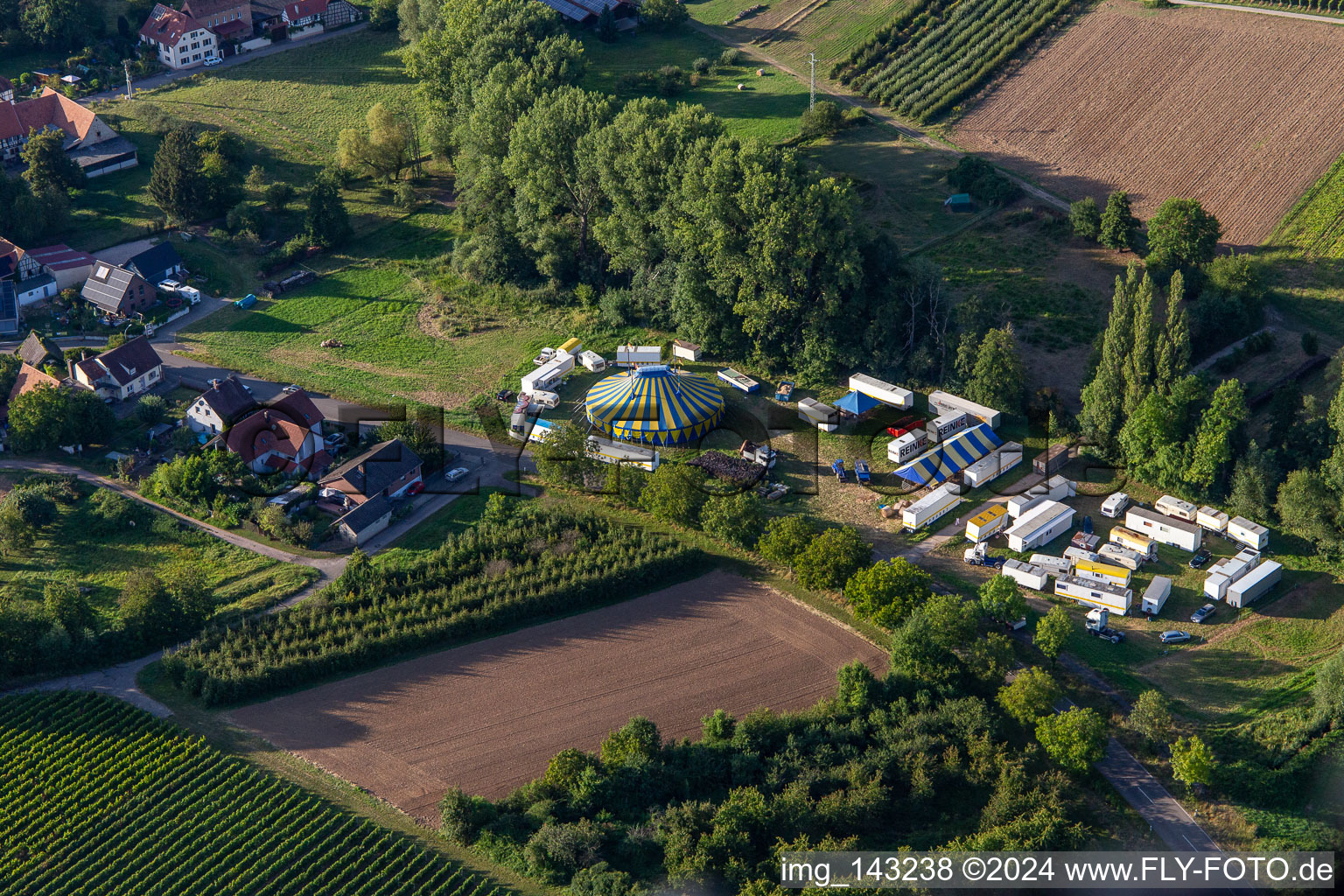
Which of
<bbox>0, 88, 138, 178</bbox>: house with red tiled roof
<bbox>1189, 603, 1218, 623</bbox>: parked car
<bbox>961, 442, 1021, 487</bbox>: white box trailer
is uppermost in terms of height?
<bbox>0, 88, 138, 178</bbox>: house with red tiled roof

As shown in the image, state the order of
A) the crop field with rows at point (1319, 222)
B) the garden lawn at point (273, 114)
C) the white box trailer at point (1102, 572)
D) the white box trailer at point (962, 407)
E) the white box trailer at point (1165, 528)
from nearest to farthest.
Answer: the white box trailer at point (1102, 572) < the white box trailer at point (1165, 528) < the white box trailer at point (962, 407) < the crop field with rows at point (1319, 222) < the garden lawn at point (273, 114)

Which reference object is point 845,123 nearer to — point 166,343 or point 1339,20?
point 1339,20

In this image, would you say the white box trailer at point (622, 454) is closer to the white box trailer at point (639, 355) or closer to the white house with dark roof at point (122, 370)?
the white box trailer at point (639, 355)

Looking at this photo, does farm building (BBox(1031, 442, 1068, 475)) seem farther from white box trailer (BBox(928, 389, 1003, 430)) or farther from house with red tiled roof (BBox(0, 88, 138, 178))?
house with red tiled roof (BBox(0, 88, 138, 178))

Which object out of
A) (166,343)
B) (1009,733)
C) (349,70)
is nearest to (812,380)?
(1009,733)

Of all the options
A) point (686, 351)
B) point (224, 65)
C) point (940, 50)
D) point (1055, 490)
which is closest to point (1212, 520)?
point (1055, 490)

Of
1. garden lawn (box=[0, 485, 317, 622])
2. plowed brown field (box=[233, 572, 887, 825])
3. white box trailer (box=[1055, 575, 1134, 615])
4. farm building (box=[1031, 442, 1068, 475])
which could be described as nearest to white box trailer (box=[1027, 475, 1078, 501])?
farm building (box=[1031, 442, 1068, 475])

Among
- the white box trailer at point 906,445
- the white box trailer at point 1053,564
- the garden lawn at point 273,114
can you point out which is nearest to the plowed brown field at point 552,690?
the white box trailer at point 1053,564
